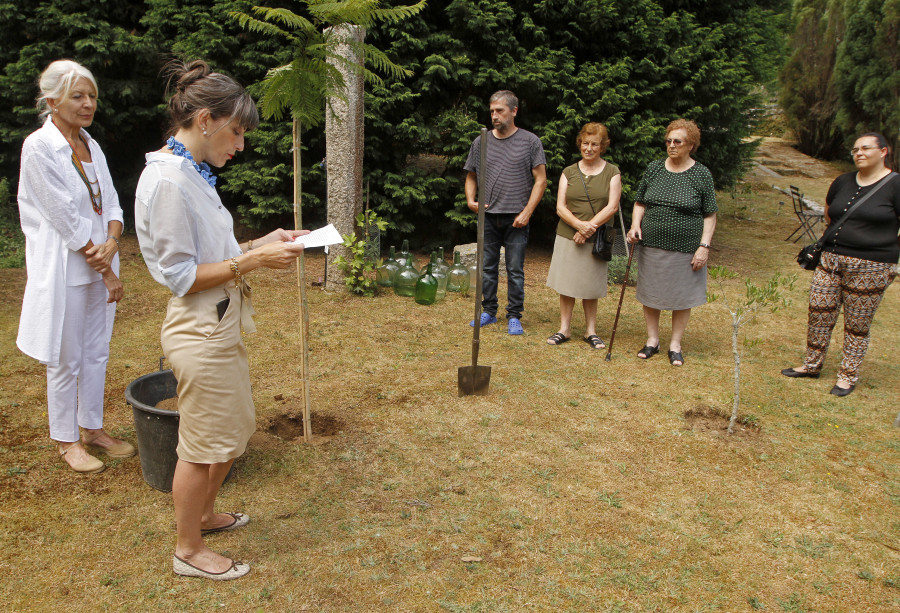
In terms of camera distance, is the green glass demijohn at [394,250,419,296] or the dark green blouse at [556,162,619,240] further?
the green glass demijohn at [394,250,419,296]

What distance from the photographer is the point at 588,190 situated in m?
5.34

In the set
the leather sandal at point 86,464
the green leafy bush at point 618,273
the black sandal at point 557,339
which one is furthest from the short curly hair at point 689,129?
the leather sandal at point 86,464

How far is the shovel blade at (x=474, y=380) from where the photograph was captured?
4.44 metres

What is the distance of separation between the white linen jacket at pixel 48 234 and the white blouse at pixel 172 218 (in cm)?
116

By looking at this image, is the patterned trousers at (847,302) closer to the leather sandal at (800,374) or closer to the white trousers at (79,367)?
the leather sandal at (800,374)

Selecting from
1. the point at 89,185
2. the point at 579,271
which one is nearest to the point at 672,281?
the point at 579,271

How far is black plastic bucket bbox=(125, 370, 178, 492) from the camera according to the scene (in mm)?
3029

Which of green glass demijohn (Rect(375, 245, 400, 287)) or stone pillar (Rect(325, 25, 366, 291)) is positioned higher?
stone pillar (Rect(325, 25, 366, 291))

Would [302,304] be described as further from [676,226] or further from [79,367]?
[676,226]

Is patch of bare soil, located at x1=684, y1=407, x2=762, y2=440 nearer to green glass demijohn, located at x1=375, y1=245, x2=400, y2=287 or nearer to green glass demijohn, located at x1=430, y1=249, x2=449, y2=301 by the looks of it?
green glass demijohn, located at x1=430, y1=249, x2=449, y2=301

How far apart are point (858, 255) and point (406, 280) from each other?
426 cm

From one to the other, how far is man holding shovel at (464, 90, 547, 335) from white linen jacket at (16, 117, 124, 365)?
3.17 meters

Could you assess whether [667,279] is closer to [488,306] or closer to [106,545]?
[488,306]

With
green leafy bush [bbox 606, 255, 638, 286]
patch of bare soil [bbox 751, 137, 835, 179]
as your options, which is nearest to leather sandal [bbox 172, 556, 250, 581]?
green leafy bush [bbox 606, 255, 638, 286]
